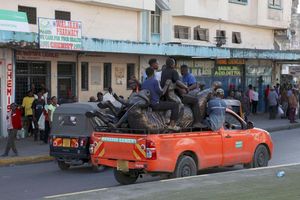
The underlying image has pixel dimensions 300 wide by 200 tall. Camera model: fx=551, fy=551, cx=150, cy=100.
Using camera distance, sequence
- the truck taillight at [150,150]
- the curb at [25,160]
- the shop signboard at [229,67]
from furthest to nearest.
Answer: the shop signboard at [229,67], the curb at [25,160], the truck taillight at [150,150]

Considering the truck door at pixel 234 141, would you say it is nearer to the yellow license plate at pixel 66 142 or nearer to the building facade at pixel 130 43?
the yellow license plate at pixel 66 142

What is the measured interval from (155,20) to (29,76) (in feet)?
28.5

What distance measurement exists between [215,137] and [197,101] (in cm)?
82

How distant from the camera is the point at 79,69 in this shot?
22.5m

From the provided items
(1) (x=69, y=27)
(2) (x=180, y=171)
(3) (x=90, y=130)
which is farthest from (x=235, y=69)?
(2) (x=180, y=171)

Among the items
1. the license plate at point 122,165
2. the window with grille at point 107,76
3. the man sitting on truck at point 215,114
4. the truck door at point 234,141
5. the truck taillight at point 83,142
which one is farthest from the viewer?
the window with grille at point 107,76

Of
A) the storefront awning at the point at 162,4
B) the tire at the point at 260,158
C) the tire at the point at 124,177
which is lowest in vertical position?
the tire at the point at 124,177

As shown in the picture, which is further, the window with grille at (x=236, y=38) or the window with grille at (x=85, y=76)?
the window with grille at (x=236, y=38)

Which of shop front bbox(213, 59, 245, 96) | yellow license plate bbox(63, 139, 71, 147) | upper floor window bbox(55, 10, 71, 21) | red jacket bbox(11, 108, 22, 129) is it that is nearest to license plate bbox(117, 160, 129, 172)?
yellow license plate bbox(63, 139, 71, 147)

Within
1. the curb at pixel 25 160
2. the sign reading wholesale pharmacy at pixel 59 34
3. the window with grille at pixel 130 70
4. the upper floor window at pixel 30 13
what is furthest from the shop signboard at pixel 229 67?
the curb at pixel 25 160

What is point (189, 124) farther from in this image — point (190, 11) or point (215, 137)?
point (190, 11)

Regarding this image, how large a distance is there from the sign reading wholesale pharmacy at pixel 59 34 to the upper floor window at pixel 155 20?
7.57m

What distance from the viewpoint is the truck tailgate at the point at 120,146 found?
32.5ft

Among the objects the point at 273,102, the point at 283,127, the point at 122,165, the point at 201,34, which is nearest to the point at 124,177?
the point at 122,165
